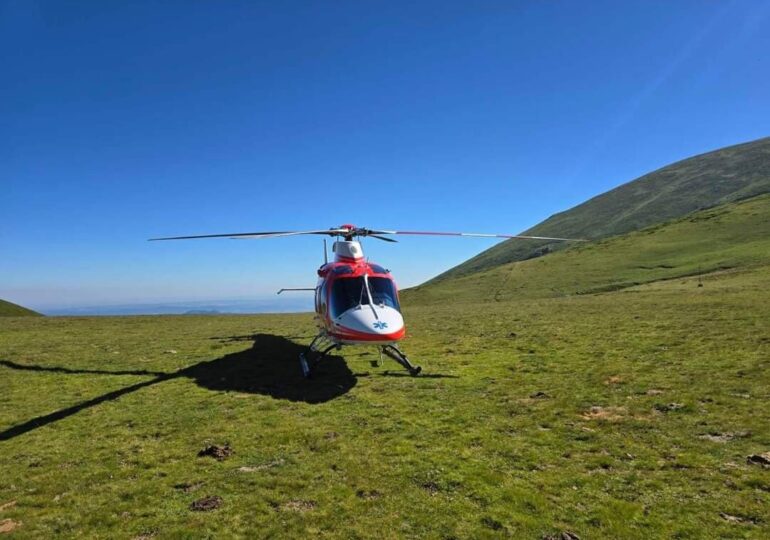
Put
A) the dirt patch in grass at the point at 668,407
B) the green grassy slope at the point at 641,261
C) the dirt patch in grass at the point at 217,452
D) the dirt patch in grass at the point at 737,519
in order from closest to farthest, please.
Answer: the dirt patch in grass at the point at 737,519, the dirt patch in grass at the point at 217,452, the dirt patch in grass at the point at 668,407, the green grassy slope at the point at 641,261

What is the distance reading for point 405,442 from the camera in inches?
432

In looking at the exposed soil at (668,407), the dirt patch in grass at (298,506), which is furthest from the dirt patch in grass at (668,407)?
the dirt patch in grass at (298,506)

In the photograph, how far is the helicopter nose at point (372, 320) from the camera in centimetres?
1603

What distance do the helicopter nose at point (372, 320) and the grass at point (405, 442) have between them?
7.34ft

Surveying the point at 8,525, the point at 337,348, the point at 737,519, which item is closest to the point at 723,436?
the point at 737,519

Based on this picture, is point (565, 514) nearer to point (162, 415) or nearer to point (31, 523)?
point (31, 523)

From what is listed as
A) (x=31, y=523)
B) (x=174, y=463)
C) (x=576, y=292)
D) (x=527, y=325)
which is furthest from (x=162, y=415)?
(x=576, y=292)

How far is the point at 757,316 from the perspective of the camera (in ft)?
81.1

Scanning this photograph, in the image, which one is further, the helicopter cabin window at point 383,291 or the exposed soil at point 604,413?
the helicopter cabin window at point 383,291

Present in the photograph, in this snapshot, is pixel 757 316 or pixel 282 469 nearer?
pixel 282 469

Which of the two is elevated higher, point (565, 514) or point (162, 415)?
point (162, 415)

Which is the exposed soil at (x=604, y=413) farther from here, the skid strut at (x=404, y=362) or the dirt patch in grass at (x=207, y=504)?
the dirt patch in grass at (x=207, y=504)

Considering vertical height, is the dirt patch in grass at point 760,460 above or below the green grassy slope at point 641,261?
below

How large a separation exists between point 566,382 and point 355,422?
8.16m
